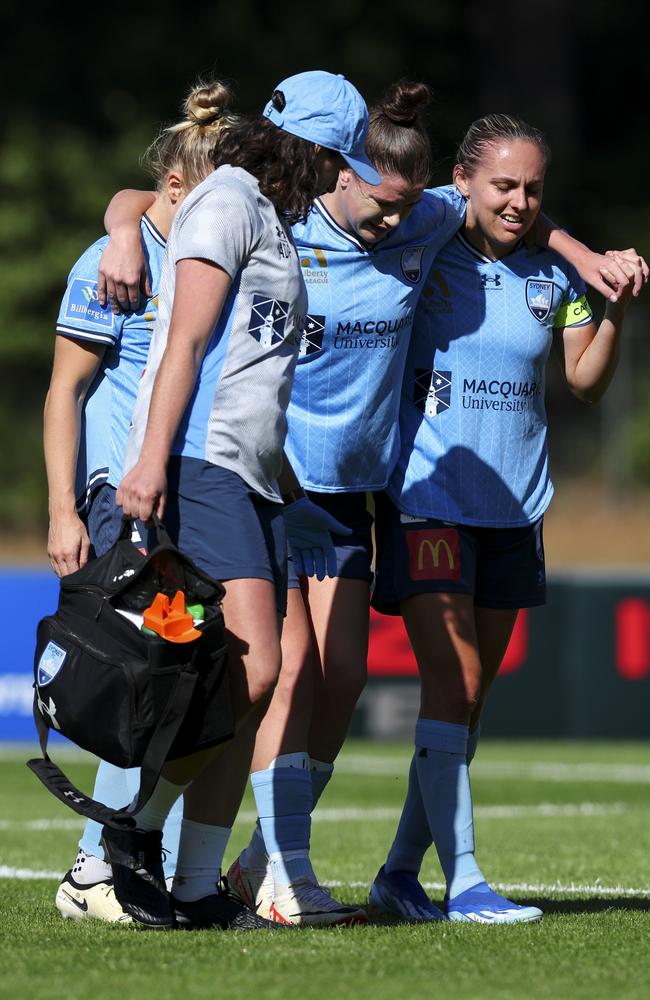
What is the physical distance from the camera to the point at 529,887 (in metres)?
5.63

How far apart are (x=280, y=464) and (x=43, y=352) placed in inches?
843

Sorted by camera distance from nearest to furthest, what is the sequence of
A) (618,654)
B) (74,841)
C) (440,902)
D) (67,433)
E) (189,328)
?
1. (189,328)
2. (67,433)
3. (440,902)
4. (74,841)
5. (618,654)

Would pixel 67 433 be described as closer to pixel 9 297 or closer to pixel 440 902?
pixel 440 902

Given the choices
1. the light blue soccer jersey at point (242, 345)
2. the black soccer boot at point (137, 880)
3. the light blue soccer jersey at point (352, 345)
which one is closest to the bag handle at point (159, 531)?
the light blue soccer jersey at point (242, 345)

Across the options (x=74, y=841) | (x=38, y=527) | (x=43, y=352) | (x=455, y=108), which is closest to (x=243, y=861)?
(x=74, y=841)

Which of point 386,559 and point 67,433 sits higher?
point 67,433

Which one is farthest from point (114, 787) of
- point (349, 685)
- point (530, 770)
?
point (530, 770)

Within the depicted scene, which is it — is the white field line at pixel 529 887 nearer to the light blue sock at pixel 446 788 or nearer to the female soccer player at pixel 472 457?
the female soccer player at pixel 472 457

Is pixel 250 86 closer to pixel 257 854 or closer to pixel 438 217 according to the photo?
pixel 438 217

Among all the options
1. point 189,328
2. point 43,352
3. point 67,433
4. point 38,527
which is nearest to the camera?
point 189,328

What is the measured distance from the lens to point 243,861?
4977 mm

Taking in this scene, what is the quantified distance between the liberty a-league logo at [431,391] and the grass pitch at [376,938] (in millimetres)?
1459

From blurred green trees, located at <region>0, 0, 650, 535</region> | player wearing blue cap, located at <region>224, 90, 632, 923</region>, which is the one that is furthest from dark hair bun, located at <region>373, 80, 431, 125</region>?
blurred green trees, located at <region>0, 0, 650, 535</region>

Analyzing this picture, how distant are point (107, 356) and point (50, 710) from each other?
1164mm
